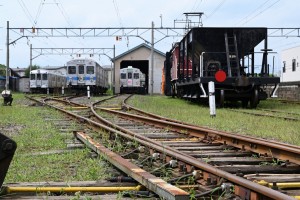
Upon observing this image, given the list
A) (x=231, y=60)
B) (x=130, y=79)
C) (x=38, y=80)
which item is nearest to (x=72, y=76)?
(x=130, y=79)

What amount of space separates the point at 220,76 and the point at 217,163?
37.4 ft

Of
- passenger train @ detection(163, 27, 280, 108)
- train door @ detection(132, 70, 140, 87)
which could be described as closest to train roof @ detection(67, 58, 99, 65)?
train door @ detection(132, 70, 140, 87)

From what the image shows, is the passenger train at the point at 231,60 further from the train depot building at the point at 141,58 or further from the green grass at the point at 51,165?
the train depot building at the point at 141,58

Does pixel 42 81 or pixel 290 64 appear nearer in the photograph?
pixel 290 64

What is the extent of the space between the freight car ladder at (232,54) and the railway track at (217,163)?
9.34 m

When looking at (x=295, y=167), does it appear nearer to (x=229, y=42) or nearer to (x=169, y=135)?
(x=169, y=135)

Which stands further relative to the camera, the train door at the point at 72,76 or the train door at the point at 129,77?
the train door at the point at 129,77

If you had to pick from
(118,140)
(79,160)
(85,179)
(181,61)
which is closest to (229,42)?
(181,61)

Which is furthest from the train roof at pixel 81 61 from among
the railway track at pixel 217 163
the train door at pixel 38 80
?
the railway track at pixel 217 163

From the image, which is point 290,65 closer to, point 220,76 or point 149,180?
point 220,76

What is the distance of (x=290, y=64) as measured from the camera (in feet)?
157

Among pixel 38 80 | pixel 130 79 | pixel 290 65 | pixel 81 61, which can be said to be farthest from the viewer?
pixel 38 80

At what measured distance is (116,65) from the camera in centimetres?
6059

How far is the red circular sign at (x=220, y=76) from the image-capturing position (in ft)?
53.9
